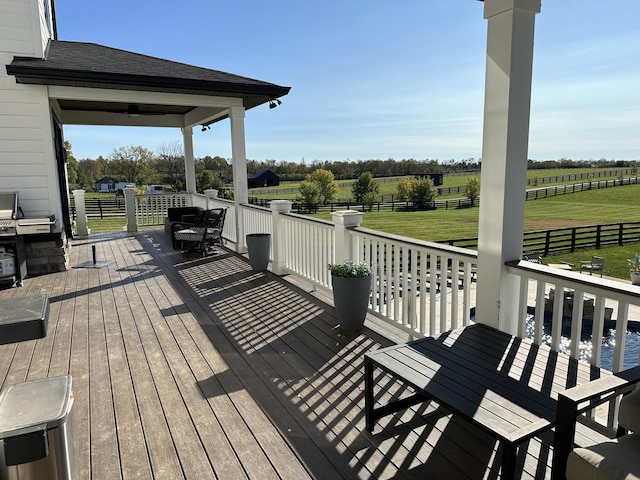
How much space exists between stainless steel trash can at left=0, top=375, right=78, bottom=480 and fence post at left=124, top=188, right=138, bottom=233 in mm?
9110

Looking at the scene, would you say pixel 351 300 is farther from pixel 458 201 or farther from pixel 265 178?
pixel 458 201

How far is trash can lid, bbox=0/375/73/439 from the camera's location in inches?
62.4

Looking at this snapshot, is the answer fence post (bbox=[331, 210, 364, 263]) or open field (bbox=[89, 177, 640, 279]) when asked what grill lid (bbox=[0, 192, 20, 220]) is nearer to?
fence post (bbox=[331, 210, 364, 263])

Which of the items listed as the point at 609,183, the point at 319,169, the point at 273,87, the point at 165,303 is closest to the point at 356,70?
the point at 319,169

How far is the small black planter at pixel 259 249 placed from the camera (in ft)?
20.5

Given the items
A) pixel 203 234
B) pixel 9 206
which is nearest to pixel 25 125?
pixel 9 206

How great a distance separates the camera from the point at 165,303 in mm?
4996

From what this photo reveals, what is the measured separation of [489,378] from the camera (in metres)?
2.10

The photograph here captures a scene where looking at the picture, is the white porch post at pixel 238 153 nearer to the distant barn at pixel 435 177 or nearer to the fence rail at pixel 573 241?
the fence rail at pixel 573 241

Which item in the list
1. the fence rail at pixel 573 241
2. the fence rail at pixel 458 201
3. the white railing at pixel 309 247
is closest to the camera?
Result: the white railing at pixel 309 247

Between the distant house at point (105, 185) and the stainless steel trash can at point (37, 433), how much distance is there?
44.1 metres

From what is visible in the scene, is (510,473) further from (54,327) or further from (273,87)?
(273,87)

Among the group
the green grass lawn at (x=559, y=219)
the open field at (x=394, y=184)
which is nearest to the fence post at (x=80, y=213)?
the green grass lawn at (x=559, y=219)

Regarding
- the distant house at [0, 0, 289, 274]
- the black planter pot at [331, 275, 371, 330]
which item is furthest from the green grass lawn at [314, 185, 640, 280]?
the black planter pot at [331, 275, 371, 330]
